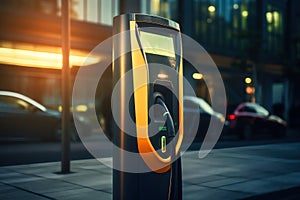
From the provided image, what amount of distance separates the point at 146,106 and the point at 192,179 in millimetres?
3192

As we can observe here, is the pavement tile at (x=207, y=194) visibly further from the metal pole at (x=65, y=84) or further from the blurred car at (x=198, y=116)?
the blurred car at (x=198, y=116)

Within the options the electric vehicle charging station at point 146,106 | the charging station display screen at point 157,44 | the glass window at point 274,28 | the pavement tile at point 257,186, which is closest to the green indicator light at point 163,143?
the electric vehicle charging station at point 146,106

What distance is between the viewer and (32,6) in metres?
20.7

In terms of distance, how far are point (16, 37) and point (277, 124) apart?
12168mm

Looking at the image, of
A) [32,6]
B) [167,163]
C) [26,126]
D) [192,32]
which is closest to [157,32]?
[167,163]

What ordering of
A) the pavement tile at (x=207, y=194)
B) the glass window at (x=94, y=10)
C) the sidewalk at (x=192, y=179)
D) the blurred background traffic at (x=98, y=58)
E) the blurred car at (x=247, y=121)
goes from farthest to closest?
the glass window at (x=94, y=10), the blurred car at (x=247, y=121), the blurred background traffic at (x=98, y=58), the sidewalk at (x=192, y=179), the pavement tile at (x=207, y=194)

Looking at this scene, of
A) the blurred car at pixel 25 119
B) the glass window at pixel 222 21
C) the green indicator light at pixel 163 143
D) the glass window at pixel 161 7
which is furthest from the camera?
the glass window at pixel 222 21

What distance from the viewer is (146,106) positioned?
474 centimetres

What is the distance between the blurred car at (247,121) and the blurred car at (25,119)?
6996mm

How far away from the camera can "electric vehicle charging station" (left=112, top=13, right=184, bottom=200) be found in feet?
15.4

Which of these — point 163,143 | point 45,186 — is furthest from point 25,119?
point 163,143

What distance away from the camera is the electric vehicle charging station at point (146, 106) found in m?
4.70

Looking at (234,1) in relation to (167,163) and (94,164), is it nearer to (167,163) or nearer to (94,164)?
(94,164)

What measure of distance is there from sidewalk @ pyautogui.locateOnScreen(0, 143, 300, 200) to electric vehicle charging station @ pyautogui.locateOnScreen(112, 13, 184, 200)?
4.46 ft
